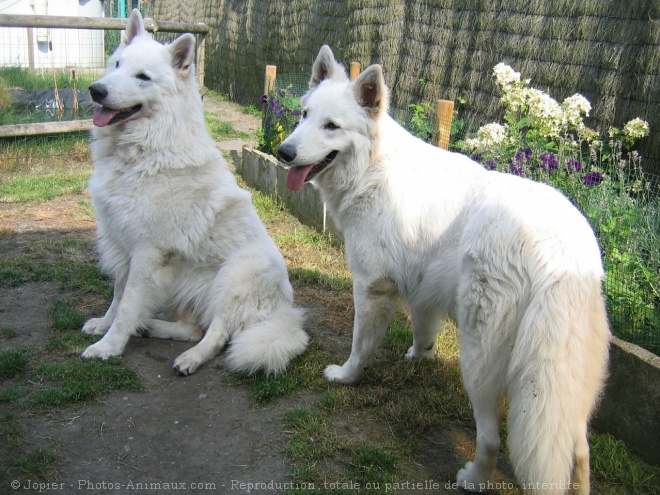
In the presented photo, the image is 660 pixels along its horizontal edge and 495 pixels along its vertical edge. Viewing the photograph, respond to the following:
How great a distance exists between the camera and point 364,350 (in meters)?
3.49

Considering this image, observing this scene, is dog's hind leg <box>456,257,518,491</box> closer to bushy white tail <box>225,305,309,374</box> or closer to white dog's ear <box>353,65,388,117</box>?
white dog's ear <box>353,65,388,117</box>

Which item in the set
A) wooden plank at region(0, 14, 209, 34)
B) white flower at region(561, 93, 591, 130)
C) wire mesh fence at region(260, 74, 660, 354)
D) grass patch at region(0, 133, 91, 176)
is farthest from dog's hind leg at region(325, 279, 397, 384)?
grass patch at region(0, 133, 91, 176)

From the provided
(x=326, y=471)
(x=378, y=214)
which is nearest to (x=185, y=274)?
(x=378, y=214)

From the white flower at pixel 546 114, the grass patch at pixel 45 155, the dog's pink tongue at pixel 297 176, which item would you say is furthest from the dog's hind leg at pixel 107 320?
the grass patch at pixel 45 155

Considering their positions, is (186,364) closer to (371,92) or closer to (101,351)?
(101,351)

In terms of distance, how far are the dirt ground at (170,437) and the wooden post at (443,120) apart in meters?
3.06

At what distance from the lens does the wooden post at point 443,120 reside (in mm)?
5398

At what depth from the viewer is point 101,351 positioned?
3.61 metres

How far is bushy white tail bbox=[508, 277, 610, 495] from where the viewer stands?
7.36 ft

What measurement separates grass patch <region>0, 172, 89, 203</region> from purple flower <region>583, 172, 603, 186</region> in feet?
19.0

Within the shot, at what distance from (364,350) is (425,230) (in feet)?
2.83

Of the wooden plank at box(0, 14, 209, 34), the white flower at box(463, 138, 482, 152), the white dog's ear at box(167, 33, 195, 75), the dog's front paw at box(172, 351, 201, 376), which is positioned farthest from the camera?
the wooden plank at box(0, 14, 209, 34)

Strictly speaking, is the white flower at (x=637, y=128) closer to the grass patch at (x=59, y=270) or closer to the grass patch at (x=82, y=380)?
the grass patch at (x=82, y=380)

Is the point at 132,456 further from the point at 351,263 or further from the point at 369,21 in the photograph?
the point at 369,21
